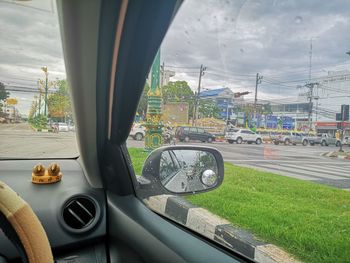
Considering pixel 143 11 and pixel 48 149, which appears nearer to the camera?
pixel 143 11

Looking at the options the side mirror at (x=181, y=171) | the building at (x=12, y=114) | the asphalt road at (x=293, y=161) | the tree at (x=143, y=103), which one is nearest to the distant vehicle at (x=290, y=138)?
the asphalt road at (x=293, y=161)

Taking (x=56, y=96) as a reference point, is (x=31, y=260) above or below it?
below

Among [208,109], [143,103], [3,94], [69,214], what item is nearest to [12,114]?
[3,94]

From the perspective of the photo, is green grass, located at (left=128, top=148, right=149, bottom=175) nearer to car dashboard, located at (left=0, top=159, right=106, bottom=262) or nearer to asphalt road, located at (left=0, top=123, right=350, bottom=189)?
asphalt road, located at (left=0, top=123, right=350, bottom=189)

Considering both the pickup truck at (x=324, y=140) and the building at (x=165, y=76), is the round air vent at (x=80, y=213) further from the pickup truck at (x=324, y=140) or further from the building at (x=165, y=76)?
the pickup truck at (x=324, y=140)

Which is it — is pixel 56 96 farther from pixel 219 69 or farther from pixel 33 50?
pixel 219 69

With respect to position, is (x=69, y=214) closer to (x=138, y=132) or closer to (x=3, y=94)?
(x=138, y=132)

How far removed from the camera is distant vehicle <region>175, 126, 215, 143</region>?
2100mm

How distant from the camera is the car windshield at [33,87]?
1.94 metres

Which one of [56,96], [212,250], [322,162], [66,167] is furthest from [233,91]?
[66,167]

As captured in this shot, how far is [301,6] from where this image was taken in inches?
52.3

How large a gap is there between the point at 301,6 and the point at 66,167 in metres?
2.05

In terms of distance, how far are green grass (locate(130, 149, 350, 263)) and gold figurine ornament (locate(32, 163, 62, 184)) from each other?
587 millimetres

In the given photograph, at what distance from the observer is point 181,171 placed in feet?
7.01
